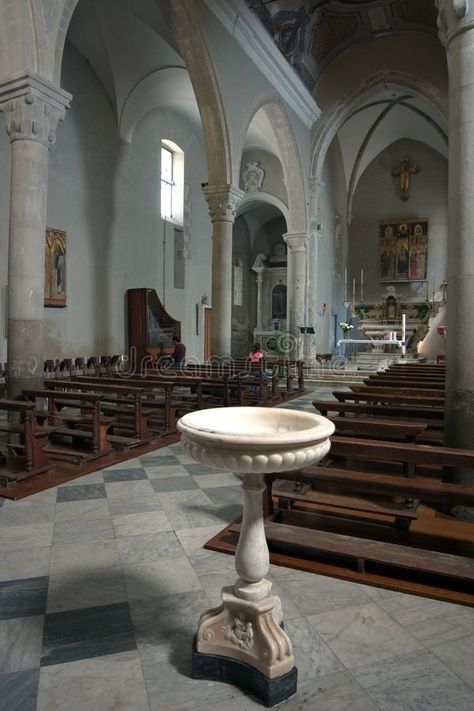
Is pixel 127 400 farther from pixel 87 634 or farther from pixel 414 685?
pixel 414 685

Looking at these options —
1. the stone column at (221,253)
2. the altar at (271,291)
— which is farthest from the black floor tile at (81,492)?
the altar at (271,291)

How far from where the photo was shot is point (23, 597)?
2.75m

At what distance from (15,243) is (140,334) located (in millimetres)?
8012

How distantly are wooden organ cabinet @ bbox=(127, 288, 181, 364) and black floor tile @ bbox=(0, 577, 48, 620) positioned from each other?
442 inches

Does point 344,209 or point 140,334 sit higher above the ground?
point 344,209

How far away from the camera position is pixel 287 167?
663 inches

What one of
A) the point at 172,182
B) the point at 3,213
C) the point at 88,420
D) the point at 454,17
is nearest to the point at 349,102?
the point at 172,182

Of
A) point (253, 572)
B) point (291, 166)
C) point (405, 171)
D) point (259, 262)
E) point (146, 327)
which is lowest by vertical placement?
point (253, 572)

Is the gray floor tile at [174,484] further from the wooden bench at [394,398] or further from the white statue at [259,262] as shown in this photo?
the white statue at [259,262]

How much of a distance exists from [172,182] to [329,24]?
23.8 feet

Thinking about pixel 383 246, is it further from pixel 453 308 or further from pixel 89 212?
pixel 453 308

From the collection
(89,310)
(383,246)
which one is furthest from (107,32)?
(383,246)

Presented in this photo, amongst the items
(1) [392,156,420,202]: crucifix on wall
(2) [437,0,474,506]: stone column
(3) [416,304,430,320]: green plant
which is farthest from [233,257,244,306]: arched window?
(2) [437,0,474,506]: stone column

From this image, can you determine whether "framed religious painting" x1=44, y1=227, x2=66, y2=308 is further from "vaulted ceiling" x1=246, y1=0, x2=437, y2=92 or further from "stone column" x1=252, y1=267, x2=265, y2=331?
"stone column" x1=252, y1=267, x2=265, y2=331
